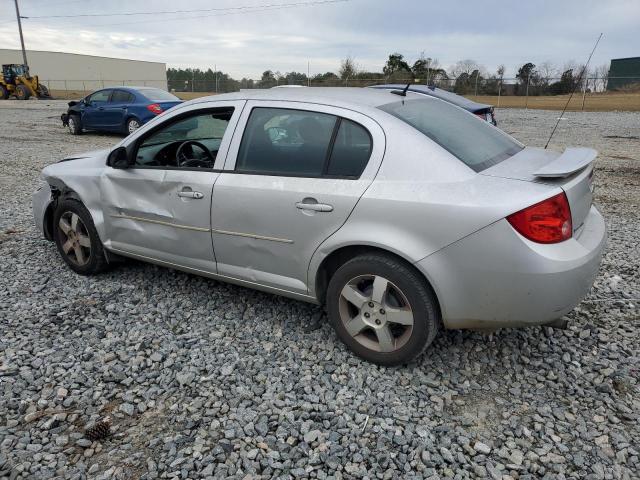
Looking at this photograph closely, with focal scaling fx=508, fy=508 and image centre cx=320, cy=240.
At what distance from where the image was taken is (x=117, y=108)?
48.6 ft

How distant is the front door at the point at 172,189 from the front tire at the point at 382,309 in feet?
3.60

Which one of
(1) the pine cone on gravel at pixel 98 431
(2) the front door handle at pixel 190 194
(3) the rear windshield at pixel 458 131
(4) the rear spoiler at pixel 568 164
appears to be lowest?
(1) the pine cone on gravel at pixel 98 431

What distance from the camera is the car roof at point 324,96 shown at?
10.8ft

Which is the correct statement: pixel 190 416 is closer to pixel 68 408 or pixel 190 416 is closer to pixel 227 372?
pixel 227 372

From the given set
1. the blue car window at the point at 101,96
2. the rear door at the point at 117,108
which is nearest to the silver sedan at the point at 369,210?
the rear door at the point at 117,108

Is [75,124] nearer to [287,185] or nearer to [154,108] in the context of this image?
[154,108]

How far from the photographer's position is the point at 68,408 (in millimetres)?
2826

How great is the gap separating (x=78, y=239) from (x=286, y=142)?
91.0 inches

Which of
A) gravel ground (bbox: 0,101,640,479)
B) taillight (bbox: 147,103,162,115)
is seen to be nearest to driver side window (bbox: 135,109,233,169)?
gravel ground (bbox: 0,101,640,479)

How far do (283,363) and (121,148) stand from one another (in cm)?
216

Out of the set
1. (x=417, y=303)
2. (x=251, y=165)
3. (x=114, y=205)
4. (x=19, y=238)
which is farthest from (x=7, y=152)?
(x=417, y=303)

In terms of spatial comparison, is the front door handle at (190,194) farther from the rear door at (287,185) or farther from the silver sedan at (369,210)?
the rear door at (287,185)

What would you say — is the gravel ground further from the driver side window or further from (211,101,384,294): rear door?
the driver side window

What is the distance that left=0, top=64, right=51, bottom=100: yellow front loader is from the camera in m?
33.8
